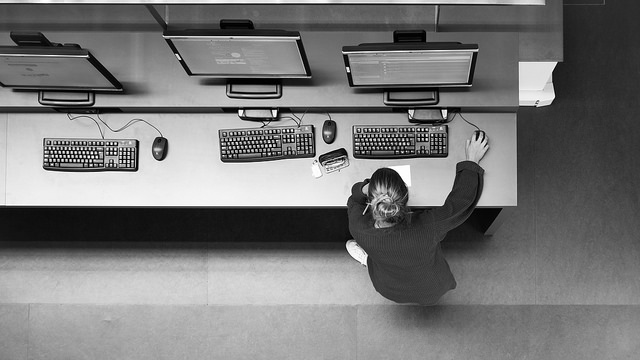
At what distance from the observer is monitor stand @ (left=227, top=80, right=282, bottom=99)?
2.18 m

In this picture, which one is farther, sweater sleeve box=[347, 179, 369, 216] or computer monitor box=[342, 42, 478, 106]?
sweater sleeve box=[347, 179, 369, 216]

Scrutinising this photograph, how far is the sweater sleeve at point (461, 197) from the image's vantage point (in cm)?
203

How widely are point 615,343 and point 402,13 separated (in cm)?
192

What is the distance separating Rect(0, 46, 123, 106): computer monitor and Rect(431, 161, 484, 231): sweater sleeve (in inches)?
53.4

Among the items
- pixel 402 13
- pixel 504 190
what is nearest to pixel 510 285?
pixel 504 190

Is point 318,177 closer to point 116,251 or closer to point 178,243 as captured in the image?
point 178,243

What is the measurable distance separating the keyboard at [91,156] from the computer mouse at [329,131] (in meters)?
0.78

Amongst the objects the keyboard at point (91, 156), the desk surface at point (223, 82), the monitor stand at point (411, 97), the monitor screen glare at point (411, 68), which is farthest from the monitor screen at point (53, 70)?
the monitor stand at point (411, 97)

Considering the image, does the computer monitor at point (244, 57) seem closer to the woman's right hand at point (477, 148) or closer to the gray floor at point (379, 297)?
the woman's right hand at point (477, 148)

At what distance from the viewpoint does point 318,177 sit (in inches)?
87.9

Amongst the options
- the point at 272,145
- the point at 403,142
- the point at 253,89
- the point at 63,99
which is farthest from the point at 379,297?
the point at 63,99

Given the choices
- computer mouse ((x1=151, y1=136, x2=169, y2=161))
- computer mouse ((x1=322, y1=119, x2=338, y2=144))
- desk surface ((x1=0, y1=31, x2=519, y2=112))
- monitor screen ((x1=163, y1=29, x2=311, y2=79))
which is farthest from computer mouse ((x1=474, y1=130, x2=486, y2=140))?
computer mouse ((x1=151, y1=136, x2=169, y2=161))

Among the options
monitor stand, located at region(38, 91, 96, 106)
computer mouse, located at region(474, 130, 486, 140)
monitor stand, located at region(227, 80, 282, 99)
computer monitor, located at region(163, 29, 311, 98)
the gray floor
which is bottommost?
the gray floor

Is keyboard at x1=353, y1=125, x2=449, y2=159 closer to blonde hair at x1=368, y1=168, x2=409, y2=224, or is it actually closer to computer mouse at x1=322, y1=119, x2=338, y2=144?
computer mouse at x1=322, y1=119, x2=338, y2=144
